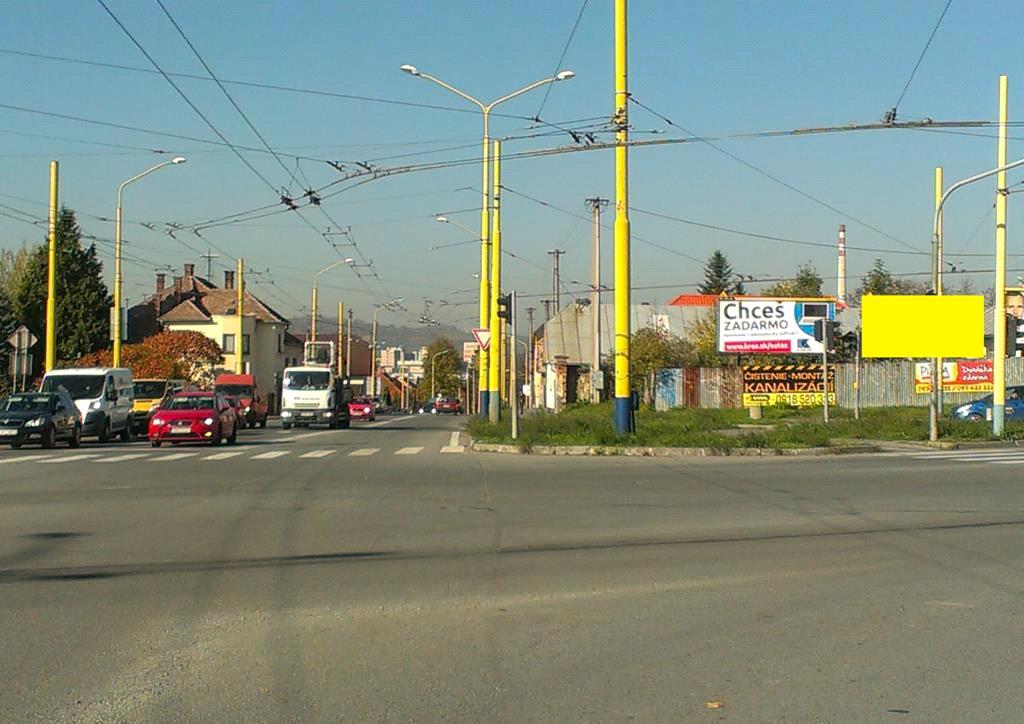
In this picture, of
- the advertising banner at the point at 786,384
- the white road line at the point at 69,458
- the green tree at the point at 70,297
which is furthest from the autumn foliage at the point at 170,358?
the white road line at the point at 69,458

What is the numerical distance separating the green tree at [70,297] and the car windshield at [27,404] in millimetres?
44182

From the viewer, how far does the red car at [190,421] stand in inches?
1201

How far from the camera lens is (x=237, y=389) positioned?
51875 millimetres

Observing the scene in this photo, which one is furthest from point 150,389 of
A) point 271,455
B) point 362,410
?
point 362,410

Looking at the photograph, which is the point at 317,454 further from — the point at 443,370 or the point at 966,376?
the point at 443,370

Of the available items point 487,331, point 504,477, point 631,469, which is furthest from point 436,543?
point 487,331

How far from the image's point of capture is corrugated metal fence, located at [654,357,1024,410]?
189 feet

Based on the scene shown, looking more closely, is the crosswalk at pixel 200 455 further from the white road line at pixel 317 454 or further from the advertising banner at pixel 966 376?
the advertising banner at pixel 966 376

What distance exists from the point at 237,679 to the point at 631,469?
15663 millimetres

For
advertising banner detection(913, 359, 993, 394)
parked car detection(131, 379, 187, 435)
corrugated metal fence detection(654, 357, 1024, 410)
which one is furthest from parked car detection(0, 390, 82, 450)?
advertising banner detection(913, 359, 993, 394)

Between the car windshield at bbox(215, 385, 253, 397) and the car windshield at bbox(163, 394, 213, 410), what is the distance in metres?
19.0

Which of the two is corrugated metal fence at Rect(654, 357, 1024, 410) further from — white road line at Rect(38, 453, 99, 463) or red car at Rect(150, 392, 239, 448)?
white road line at Rect(38, 453, 99, 463)

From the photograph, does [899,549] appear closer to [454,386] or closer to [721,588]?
[721,588]

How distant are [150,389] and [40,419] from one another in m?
14.3
